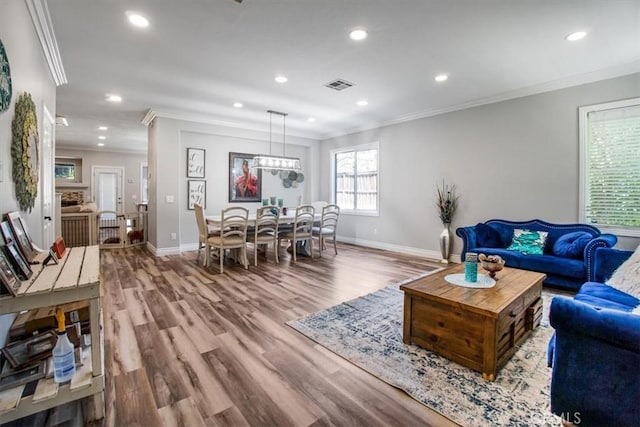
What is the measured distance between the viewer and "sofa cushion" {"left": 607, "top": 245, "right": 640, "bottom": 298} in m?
2.38

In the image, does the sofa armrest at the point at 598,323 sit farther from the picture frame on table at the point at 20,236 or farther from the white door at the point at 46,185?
the white door at the point at 46,185

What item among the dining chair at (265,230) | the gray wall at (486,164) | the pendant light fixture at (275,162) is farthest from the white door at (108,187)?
A: the gray wall at (486,164)

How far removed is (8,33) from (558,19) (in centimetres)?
419

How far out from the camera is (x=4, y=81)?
177 centimetres

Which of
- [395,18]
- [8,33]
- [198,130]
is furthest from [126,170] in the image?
[395,18]

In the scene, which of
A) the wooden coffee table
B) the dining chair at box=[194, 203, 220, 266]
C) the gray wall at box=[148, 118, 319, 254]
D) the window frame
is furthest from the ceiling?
the wooden coffee table

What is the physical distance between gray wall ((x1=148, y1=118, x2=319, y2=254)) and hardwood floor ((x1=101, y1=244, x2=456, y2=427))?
5.67 ft

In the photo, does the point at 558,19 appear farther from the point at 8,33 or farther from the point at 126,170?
the point at 126,170

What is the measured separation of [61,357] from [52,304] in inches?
13.0

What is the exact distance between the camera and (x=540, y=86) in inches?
165

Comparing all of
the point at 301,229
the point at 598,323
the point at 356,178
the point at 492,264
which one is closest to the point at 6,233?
the point at 598,323

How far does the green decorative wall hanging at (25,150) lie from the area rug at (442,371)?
2361 mm

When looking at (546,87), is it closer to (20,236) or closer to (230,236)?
(230,236)

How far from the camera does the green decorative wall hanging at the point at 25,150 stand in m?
2.09
